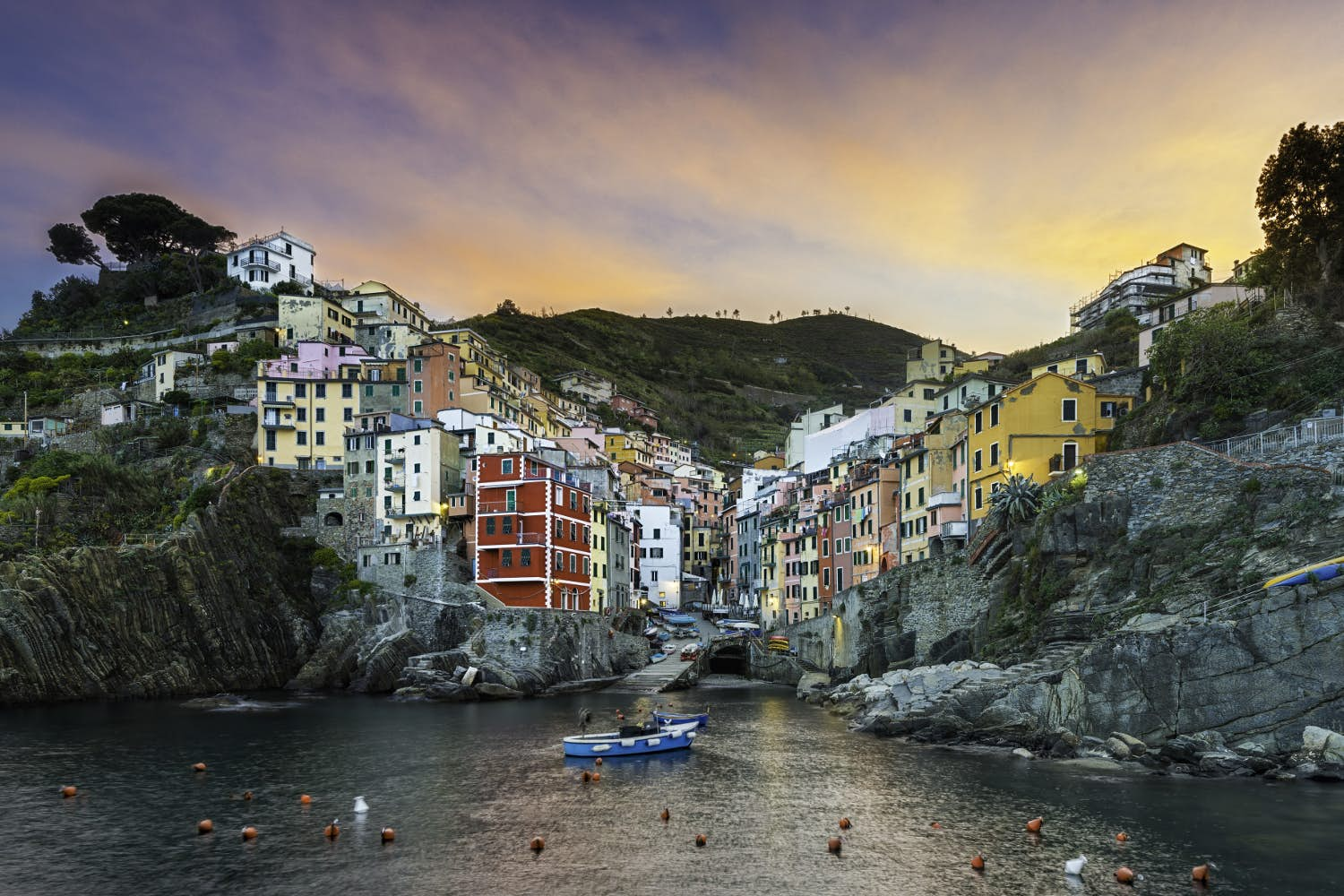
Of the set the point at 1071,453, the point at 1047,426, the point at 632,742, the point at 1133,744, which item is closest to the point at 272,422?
the point at 632,742

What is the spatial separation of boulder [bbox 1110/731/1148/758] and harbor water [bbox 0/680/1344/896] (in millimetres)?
1056

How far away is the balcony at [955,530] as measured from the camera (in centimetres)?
7369

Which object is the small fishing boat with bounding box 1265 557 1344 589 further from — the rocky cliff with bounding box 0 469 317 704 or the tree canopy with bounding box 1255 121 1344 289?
the rocky cliff with bounding box 0 469 317 704

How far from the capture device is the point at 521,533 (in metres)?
87.9

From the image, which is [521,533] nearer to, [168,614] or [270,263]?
[168,614]

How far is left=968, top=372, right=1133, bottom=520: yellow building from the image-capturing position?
2731 inches

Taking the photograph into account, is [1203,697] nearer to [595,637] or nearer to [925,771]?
[925,771]

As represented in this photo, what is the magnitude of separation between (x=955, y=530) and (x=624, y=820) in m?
43.1

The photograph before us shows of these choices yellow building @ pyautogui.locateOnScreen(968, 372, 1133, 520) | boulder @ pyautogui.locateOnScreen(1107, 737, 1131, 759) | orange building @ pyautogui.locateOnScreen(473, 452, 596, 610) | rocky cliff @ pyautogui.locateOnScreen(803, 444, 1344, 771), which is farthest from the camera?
orange building @ pyautogui.locateOnScreen(473, 452, 596, 610)

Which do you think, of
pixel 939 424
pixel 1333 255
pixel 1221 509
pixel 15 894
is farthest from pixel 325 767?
pixel 1333 255

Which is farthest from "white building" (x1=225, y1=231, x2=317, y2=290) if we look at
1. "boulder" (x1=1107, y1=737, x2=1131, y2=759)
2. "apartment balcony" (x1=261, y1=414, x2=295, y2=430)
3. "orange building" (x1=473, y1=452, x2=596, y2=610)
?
"boulder" (x1=1107, y1=737, x2=1131, y2=759)

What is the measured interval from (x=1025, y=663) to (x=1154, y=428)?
838 inches

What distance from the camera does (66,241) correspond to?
504 feet

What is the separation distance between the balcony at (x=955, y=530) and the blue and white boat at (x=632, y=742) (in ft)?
97.2
